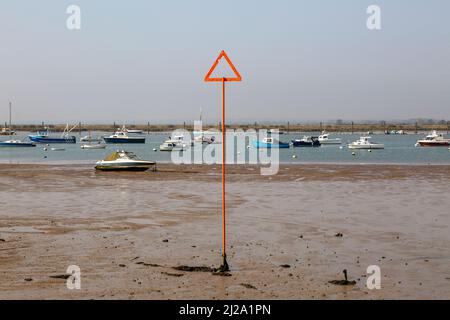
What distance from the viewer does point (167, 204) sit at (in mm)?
26656

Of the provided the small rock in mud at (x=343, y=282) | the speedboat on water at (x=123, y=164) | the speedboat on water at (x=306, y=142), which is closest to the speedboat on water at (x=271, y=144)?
the speedboat on water at (x=306, y=142)

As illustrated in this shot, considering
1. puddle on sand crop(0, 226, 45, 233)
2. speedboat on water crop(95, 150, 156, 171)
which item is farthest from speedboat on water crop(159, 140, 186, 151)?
puddle on sand crop(0, 226, 45, 233)

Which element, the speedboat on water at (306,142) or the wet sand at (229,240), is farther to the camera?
the speedboat on water at (306,142)

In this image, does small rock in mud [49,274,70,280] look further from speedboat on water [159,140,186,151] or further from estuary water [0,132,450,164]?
speedboat on water [159,140,186,151]

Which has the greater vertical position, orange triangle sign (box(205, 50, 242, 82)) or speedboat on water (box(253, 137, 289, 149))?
orange triangle sign (box(205, 50, 242, 82))

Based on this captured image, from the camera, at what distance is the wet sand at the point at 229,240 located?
42.0 feet

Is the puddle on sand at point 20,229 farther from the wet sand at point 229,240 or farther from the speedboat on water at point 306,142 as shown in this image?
the speedboat on water at point 306,142

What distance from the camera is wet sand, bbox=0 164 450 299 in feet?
42.0

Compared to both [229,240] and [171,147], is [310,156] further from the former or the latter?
[229,240]

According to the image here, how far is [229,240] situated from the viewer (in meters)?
18.2
